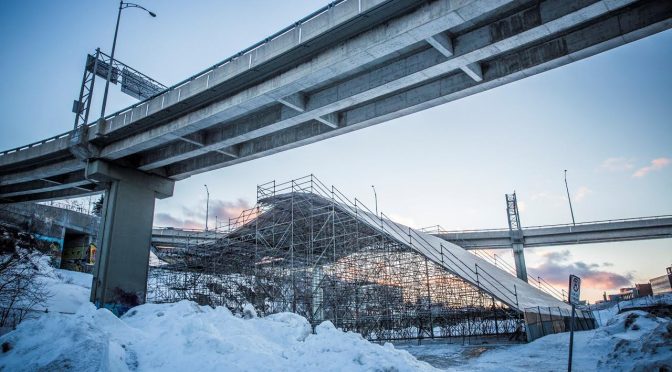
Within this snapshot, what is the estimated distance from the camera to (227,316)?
41.0 feet

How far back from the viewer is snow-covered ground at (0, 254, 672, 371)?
7.94 metres

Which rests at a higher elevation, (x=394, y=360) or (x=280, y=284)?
(x=280, y=284)

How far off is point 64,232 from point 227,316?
150 ft

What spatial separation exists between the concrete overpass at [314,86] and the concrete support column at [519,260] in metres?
42.0

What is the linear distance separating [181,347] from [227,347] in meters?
1.02

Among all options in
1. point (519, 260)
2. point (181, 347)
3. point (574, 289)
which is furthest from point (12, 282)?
point (519, 260)

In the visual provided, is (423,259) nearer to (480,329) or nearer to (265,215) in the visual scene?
(480,329)

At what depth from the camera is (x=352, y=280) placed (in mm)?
29234

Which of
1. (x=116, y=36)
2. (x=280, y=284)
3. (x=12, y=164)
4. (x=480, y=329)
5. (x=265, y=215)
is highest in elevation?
(x=116, y=36)

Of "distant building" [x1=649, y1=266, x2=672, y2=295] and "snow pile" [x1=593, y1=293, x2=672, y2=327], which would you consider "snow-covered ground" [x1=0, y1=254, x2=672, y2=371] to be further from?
"distant building" [x1=649, y1=266, x2=672, y2=295]

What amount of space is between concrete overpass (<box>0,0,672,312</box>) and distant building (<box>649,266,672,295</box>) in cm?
6138

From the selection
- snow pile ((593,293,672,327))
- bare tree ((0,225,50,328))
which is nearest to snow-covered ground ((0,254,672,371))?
bare tree ((0,225,50,328))

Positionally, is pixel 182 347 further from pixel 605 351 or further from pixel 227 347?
pixel 605 351

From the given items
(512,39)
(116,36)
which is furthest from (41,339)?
(116,36)
